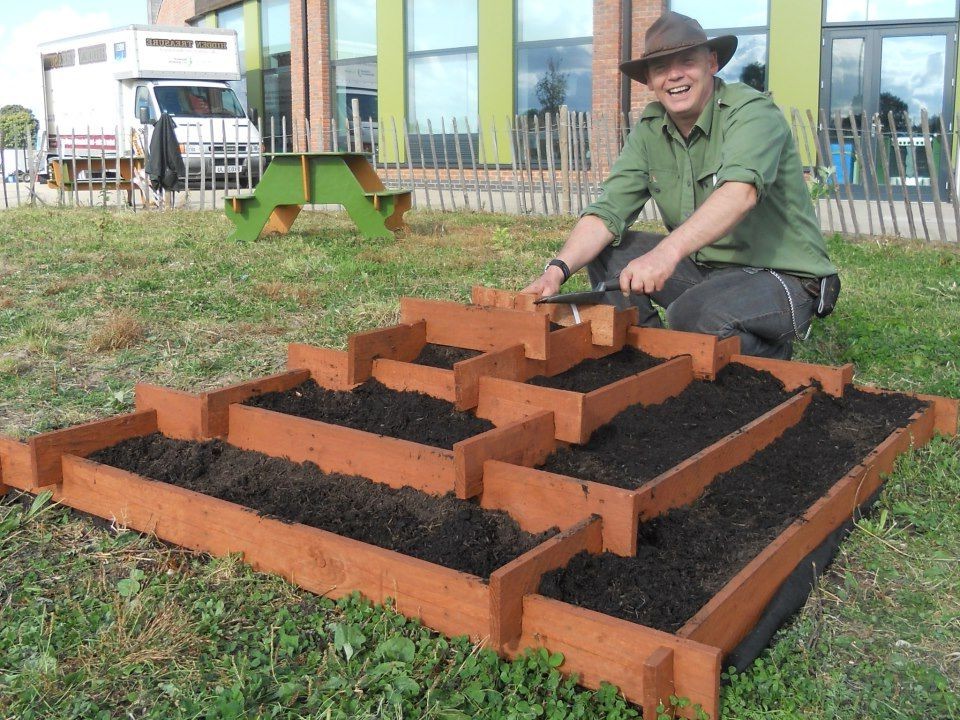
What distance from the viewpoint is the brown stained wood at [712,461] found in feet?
9.03

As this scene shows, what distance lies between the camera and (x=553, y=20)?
18.8m

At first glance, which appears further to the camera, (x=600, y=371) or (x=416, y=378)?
(x=600, y=371)

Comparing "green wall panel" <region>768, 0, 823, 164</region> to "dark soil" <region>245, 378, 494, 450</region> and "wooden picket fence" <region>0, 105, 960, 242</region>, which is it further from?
"dark soil" <region>245, 378, 494, 450</region>

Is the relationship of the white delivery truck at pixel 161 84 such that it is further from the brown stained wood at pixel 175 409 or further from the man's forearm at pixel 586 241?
the brown stained wood at pixel 175 409

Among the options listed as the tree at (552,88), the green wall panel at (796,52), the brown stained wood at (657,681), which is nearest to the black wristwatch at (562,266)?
the brown stained wood at (657,681)

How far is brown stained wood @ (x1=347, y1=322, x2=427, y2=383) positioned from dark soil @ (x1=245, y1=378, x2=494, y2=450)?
0.24 feet

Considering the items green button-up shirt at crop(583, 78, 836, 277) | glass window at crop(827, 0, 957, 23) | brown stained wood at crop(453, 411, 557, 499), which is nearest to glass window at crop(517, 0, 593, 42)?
glass window at crop(827, 0, 957, 23)

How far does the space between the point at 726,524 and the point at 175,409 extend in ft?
6.95

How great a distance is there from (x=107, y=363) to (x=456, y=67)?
54.7ft

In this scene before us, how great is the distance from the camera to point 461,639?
2334mm

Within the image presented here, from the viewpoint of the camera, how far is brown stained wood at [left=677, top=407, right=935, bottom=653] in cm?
221

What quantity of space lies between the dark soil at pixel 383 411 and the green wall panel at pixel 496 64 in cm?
1580

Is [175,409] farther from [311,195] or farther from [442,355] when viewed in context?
[311,195]

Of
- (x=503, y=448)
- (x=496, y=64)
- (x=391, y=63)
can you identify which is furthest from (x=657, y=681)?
(x=391, y=63)
